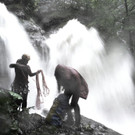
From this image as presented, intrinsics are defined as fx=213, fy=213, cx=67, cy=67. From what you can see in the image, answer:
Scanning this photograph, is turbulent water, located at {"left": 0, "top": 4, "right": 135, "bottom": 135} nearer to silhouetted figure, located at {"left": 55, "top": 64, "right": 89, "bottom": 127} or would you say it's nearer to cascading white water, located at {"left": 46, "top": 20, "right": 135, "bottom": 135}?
cascading white water, located at {"left": 46, "top": 20, "right": 135, "bottom": 135}

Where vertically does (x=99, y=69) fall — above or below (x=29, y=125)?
above

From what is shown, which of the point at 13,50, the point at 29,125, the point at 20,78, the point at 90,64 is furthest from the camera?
the point at 90,64

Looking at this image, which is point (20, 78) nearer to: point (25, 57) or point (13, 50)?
point (25, 57)

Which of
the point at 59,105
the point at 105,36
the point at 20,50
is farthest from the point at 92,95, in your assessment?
the point at 59,105

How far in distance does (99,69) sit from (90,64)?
0.74 metres

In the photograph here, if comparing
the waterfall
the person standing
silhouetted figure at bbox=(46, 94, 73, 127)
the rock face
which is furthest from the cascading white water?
the person standing

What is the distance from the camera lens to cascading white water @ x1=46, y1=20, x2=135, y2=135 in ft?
40.7

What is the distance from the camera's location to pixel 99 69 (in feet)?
49.5

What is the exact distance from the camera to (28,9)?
19516 mm

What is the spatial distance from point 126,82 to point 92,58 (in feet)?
10.4

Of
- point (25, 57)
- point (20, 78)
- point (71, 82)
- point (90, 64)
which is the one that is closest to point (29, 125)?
point (20, 78)

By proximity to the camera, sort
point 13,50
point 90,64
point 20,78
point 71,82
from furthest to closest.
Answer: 1. point 90,64
2. point 13,50
3. point 20,78
4. point 71,82

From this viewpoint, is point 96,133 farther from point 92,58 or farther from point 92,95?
point 92,58

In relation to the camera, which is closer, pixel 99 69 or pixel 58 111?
pixel 58 111
